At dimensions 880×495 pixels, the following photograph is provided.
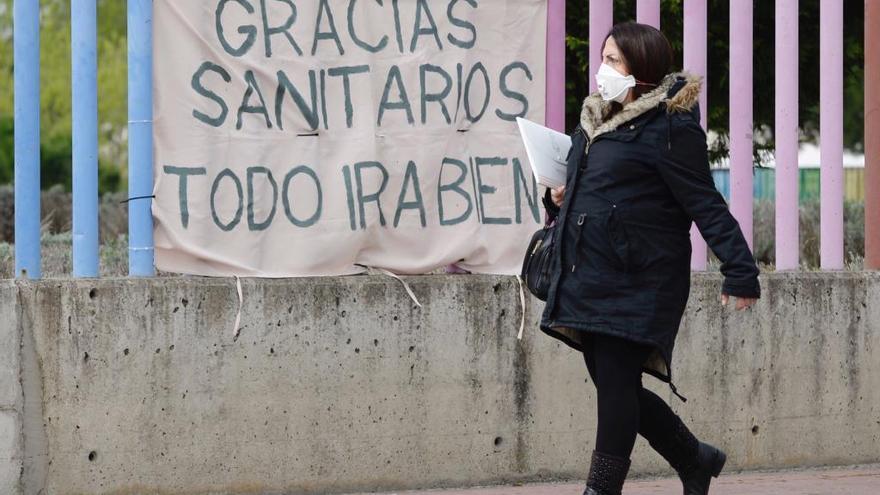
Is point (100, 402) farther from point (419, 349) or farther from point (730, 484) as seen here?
point (730, 484)

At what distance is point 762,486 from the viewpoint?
5.86 meters

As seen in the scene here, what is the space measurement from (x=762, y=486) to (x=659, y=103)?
80.5 inches

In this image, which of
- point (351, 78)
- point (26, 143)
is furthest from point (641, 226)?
point (26, 143)

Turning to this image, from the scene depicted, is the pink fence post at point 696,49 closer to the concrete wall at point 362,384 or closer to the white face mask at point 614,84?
the concrete wall at point 362,384

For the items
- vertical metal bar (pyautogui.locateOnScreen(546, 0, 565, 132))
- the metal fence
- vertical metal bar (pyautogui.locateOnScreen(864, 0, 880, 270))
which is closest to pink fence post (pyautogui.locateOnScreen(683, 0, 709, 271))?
the metal fence

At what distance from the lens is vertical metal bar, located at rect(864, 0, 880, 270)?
6.55 m

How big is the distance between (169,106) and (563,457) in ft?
6.92

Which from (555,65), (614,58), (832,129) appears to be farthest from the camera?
(832,129)

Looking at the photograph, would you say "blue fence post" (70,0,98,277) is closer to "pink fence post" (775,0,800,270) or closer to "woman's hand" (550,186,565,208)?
"woman's hand" (550,186,565,208)

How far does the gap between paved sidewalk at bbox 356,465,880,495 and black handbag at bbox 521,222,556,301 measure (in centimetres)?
128

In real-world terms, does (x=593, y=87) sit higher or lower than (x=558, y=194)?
higher

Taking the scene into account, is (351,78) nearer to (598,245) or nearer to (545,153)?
(545,153)

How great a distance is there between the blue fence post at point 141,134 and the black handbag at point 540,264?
1.56m

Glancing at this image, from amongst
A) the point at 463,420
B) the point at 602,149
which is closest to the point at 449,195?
the point at 463,420
